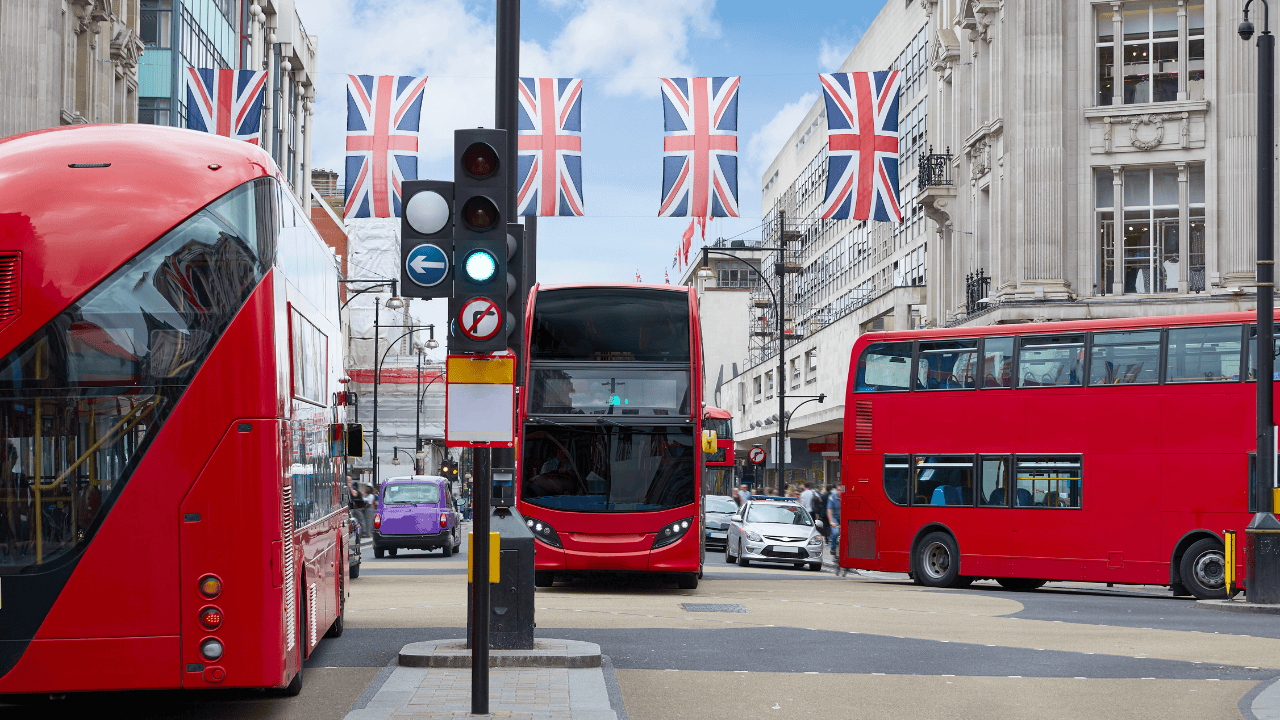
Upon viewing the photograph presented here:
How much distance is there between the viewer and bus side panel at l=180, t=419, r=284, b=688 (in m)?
7.80

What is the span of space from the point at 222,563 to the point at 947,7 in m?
37.3

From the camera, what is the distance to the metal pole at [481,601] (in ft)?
28.2

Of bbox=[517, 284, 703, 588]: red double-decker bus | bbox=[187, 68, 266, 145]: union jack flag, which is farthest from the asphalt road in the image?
bbox=[187, 68, 266, 145]: union jack flag

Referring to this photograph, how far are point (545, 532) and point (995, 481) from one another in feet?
23.7

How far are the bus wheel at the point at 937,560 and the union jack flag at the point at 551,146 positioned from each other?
7633mm

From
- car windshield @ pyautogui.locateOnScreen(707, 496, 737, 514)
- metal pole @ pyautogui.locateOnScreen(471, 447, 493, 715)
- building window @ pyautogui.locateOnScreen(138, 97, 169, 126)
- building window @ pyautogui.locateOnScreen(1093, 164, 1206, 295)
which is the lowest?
car windshield @ pyautogui.locateOnScreen(707, 496, 737, 514)

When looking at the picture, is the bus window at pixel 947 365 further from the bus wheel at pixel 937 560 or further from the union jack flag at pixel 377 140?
the union jack flag at pixel 377 140

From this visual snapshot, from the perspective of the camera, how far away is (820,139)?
6681cm

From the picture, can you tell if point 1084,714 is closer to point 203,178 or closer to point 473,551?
point 473,551

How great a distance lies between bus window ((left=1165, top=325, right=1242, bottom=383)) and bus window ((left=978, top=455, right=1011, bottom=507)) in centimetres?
288

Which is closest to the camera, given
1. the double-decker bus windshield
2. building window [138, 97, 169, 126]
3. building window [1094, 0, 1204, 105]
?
the double-decker bus windshield

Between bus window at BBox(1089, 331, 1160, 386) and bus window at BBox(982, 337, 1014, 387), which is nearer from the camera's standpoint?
bus window at BBox(1089, 331, 1160, 386)

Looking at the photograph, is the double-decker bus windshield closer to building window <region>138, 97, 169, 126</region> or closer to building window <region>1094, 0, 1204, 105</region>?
building window <region>1094, 0, 1204, 105</region>

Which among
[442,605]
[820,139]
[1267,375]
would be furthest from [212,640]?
[820,139]
